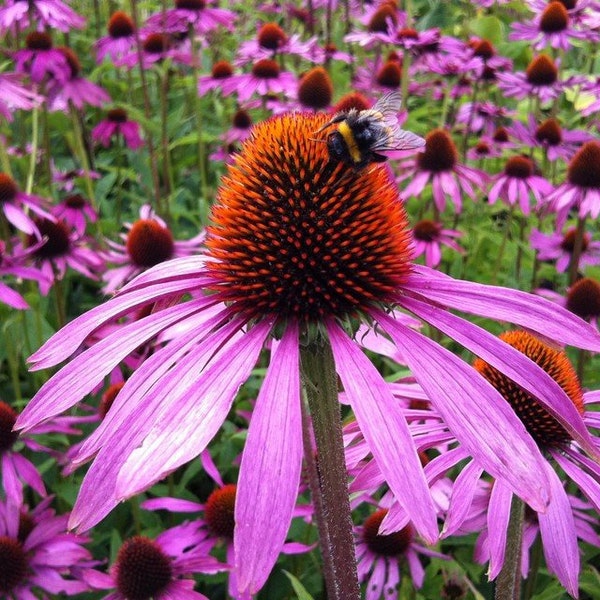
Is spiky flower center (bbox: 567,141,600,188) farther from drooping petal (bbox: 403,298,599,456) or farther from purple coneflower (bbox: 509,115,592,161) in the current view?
drooping petal (bbox: 403,298,599,456)

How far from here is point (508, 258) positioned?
283 centimetres

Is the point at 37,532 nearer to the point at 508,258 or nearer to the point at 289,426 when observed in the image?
the point at 289,426

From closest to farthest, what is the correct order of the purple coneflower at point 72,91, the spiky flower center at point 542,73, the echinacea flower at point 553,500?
the echinacea flower at point 553,500 → the purple coneflower at point 72,91 → the spiky flower center at point 542,73

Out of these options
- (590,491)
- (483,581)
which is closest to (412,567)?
(483,581)

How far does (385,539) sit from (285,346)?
808 millimetres

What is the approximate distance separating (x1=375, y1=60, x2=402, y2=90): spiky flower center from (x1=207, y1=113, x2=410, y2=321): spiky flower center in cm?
246

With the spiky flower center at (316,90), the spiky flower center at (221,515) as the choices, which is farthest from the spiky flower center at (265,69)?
the spiky flower center at (221,515)

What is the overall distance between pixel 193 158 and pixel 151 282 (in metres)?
2.46

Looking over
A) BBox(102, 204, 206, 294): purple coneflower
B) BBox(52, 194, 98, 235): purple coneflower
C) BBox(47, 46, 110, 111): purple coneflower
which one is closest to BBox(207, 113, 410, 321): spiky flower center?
BBox(102, 204, 206, 294): purple coneflower

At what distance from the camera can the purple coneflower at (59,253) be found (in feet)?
7.43

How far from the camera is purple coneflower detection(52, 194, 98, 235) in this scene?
→ 2648 millimetres

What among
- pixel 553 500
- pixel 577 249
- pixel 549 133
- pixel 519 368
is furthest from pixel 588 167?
pixel 519 368

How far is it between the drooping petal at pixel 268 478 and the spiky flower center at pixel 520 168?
229 cm

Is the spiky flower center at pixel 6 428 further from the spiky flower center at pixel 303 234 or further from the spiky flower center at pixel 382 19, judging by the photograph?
the spiky flower center at pixel 382 19
